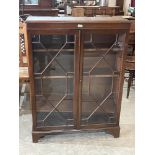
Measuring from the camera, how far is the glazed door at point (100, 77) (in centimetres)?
215

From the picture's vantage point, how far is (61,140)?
7.86ft

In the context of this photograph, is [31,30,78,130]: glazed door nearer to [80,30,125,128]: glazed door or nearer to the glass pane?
the glass pane

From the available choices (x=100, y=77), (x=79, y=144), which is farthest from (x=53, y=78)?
(x=79, y=144)

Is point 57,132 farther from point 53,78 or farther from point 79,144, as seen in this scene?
point 53,78

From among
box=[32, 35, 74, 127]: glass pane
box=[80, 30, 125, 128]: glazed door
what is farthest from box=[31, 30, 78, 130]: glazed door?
box=[80, 30, 125, 128]: glazed door

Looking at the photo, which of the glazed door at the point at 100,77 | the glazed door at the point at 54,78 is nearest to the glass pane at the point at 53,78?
the glazed door at the point at 54,78

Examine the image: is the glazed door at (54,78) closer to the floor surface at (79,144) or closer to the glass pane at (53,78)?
the glass pane at (53,78)

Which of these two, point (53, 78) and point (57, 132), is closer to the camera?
point (53, 78)

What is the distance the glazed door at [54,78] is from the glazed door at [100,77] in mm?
107

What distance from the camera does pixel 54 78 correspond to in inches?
88.8

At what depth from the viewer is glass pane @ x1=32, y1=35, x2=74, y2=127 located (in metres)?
2.11

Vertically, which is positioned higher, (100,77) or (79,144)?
(100,77)

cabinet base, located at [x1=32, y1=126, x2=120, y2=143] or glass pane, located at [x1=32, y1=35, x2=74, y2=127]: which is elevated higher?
glass pane, located at [x1=32, y1=35, x2=74, y2=127]
